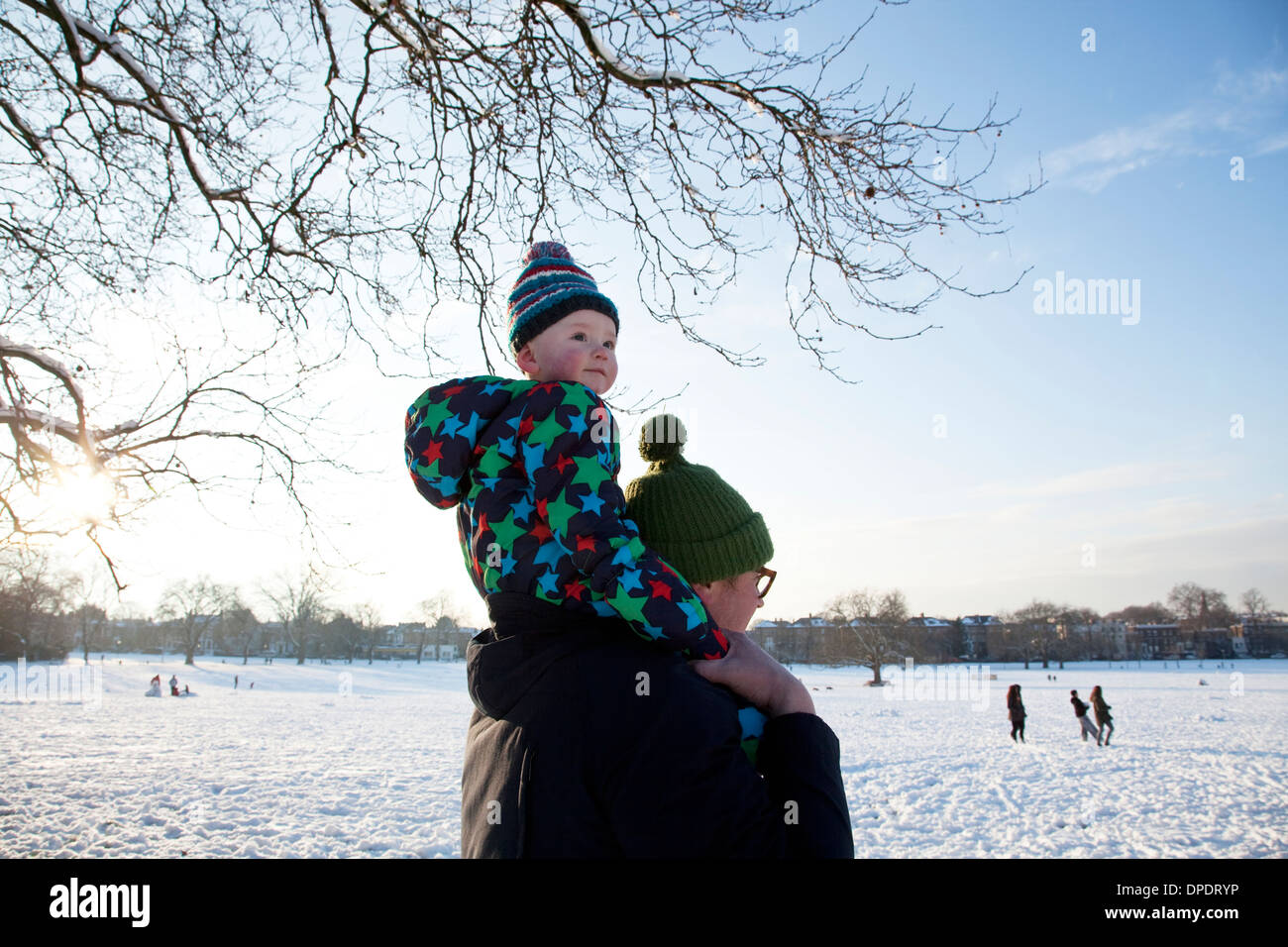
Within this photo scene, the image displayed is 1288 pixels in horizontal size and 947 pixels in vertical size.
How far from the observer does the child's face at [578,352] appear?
1.81 metres

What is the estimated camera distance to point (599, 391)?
6.02 ft

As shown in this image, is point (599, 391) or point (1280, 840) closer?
point (599, 391)

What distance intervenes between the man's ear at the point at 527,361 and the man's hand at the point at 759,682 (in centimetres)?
88

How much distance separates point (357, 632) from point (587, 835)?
96075mm

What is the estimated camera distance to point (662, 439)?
179 centimetres

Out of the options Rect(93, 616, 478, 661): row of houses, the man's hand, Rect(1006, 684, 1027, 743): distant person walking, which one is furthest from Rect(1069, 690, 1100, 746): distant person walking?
Rect(93, 616, 478, 661): row of houses

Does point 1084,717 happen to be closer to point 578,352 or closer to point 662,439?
point 662,439

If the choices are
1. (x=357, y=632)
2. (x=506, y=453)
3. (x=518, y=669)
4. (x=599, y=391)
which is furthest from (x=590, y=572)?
(x=357, y=632)

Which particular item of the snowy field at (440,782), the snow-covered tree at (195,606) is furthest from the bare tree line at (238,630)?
the snowy field at (440,782)

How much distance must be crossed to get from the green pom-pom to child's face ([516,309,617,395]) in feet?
0.51

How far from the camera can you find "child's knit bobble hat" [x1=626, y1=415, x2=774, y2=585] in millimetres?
1581

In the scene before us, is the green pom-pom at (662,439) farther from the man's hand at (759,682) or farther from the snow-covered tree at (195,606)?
the snow-covered tree at (195,606)

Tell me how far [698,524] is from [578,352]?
1.79 feet
